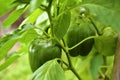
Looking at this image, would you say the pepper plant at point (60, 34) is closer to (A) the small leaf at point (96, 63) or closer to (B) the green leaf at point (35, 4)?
(B) the green leaf at point (35, 4)

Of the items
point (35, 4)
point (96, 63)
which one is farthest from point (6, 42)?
point (96, 63)

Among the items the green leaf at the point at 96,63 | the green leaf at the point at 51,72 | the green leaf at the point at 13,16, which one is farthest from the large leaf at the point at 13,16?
the green leaf at the point at 96,63

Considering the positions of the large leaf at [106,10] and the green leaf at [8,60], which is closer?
the large leaf at [106,10]

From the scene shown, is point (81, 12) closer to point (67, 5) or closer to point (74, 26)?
point (74, 26)

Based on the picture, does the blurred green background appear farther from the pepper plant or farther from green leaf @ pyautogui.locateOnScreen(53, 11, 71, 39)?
green leaf @ pyautogui.locateOnScreen(53, 11, 71, 39)

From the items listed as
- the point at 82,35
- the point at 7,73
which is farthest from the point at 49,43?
the point at 7,73
